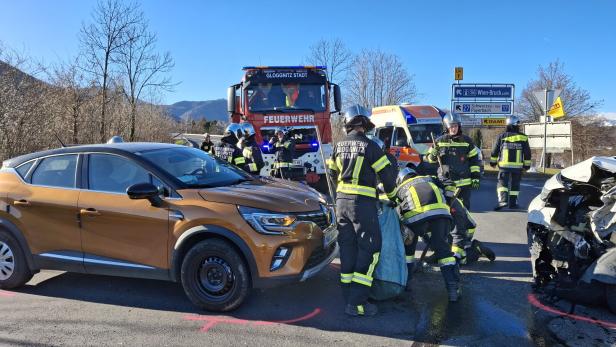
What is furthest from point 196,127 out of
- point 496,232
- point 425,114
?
point 496,232

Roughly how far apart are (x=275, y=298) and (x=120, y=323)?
1453mm

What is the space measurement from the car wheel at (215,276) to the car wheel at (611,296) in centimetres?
323

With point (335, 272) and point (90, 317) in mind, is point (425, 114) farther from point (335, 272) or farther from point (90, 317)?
point (90, 317)

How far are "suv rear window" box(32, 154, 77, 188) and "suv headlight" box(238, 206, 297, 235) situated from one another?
1958 millimetres

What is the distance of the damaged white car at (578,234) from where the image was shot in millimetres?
3994

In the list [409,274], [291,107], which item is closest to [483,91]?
[291,107]

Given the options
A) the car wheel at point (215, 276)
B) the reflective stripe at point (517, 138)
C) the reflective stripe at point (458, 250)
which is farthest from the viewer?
the reflective stripe at point (517, 138)

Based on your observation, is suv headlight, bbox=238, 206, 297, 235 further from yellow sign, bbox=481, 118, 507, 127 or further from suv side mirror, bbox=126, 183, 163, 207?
yellow sign, bbox=481, 118, 507, 127

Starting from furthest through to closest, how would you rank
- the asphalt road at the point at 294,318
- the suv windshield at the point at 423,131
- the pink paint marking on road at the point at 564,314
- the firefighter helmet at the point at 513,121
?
the suv windshield at the point at 423,131 < the firefighter helmet at the point at 513,121 < the pink paint marking on road at the point at 564,314 < the asphalt road at the point at 294,318

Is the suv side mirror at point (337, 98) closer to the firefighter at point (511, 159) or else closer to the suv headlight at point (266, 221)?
the firefighter at point (511, 159)

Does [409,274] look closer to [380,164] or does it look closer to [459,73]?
[380,164]

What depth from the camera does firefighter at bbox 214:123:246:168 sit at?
7461 millimetres

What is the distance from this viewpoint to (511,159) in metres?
9.55

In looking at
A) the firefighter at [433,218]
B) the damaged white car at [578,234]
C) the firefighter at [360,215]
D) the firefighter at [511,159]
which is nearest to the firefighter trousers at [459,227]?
the damaged white car at [578,234]
